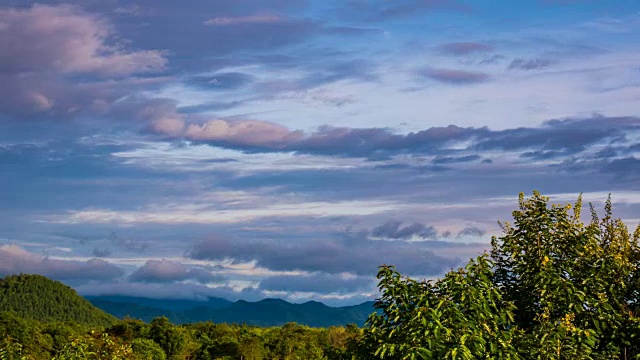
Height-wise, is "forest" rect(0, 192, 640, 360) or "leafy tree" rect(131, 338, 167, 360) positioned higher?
"forest" rect(0, 192, 640, 360)

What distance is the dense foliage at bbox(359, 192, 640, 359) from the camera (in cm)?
2100

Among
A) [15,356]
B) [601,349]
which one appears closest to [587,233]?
[601,349]

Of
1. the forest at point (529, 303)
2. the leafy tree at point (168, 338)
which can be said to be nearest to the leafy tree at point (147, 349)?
the leafy tree at point (168, 338)

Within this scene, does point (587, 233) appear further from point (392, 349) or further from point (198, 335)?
point (198, 335)

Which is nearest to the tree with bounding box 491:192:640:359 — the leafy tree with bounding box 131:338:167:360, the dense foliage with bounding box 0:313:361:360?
the dense foliage with bounding box 0:313:361:360

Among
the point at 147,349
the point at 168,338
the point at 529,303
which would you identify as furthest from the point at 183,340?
the point at 529,303

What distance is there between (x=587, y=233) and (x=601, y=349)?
3491 millimetres

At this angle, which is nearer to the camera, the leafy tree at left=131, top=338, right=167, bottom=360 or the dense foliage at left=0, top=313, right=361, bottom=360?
the dense foliage at left=0, top=313, right=361, bottom=360

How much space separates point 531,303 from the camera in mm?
23906

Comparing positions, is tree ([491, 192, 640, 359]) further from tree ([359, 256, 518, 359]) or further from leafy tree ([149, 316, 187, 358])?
leafy tree ([149, 316, 187, 358])

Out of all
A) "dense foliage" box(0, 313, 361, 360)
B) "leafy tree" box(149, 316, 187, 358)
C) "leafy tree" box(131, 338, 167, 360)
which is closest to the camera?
"dense foliage" box(0, 313, 361, 360)

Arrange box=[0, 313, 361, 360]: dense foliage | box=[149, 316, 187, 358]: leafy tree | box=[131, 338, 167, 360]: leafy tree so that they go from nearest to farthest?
1. box=[0, 313, 361, 360]: dense foliage
2. box=[131, 338, 167, 360]: leafy tree
3. box=[149, 316, 187, 358]: leafy tree

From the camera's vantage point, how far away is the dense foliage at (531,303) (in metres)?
21.0

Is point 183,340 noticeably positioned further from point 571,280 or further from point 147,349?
point 571,280
